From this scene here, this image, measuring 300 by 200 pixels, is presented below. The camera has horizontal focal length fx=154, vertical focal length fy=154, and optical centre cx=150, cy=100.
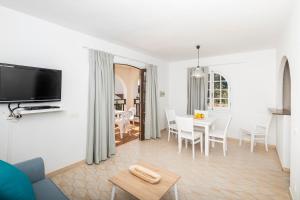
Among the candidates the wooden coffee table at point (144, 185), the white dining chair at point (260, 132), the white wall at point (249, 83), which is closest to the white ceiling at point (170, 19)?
the white wall at point (249, 83)

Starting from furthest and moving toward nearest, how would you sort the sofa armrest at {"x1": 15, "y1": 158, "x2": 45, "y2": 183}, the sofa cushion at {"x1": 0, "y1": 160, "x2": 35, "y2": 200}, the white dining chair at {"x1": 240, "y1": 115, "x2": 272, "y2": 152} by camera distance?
the white dining chair at {"x1": 240, "y1": 115, "x2": 272, "y2": 152}, the sofa armrest at {"x1": 15, "y1": 158, "x2": 45, "y2": 183}, the sofa cushion at {"x1": 0, "y1": 160, "x2": 35, "y2": 200}

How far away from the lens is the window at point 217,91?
4750 millimetres

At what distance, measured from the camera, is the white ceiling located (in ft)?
6.63

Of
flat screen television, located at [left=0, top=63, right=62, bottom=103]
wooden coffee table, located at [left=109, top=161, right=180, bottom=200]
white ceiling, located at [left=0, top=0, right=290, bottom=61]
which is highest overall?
white ceiling, located at [left=0, top=0, right=290, bottom=61]

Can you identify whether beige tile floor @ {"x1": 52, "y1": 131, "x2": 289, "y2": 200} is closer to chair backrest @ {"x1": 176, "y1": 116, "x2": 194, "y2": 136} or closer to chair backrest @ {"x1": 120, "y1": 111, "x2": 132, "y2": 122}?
chair backrest @ {"x1": 176, "y1": 116, "x2": 194, "y2": 136}

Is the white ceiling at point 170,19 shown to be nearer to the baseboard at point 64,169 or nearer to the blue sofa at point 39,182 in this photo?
the blue sofa at point 39,182

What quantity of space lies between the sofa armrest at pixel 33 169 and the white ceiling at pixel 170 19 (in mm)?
1999

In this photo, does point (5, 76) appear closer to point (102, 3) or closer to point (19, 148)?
point (19, 148)

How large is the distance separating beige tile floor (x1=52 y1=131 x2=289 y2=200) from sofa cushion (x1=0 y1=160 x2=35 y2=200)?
1.03 metres

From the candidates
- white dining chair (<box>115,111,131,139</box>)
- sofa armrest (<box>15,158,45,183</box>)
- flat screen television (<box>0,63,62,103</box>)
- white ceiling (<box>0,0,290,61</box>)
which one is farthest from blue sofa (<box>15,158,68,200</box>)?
white dining chair (<box>115,111,131,139</box>)

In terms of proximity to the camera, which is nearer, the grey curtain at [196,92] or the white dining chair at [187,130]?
the white dining chair at [187,130]

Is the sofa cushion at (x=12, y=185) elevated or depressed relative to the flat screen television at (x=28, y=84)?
depressed

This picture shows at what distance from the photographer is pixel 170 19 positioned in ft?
7.97

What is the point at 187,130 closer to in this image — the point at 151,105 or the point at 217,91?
the point at 151,105
